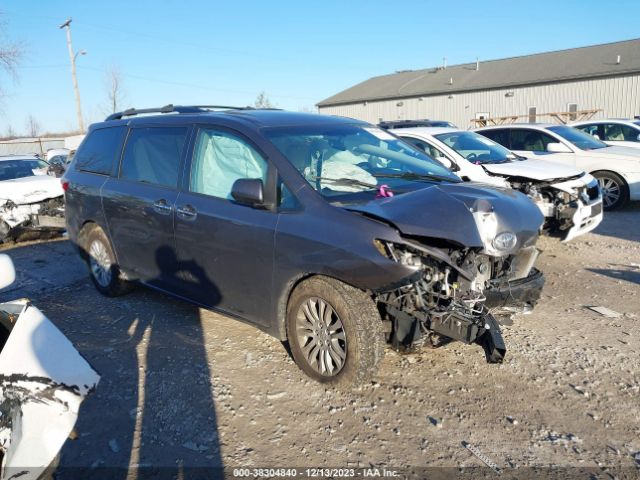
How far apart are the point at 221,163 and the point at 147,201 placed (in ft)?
3.01

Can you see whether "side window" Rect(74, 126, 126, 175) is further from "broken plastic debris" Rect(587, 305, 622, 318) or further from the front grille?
the front grille

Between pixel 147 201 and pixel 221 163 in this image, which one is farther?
pixel 147 201

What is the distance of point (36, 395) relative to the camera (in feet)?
6.20

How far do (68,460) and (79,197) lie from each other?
137 inches

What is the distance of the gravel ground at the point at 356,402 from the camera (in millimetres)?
2922

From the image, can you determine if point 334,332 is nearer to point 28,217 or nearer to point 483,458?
point 483,458

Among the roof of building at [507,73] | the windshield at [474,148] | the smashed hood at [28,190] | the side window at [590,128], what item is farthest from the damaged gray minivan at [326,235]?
the roof of building at [507,73]

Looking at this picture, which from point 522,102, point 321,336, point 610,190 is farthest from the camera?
point 522,102

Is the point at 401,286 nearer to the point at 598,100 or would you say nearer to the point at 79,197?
the point at 79,197

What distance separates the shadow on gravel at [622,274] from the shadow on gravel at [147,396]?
4590mm

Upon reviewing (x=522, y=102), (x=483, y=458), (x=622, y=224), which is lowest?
(x=483, y=458)

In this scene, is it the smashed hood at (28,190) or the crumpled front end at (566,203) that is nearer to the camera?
the crumpled front end at (566,203)

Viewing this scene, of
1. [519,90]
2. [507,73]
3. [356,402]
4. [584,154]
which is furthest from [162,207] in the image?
[507,73]

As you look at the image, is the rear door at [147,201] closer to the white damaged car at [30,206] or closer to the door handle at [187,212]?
the door handle at [187,212]
